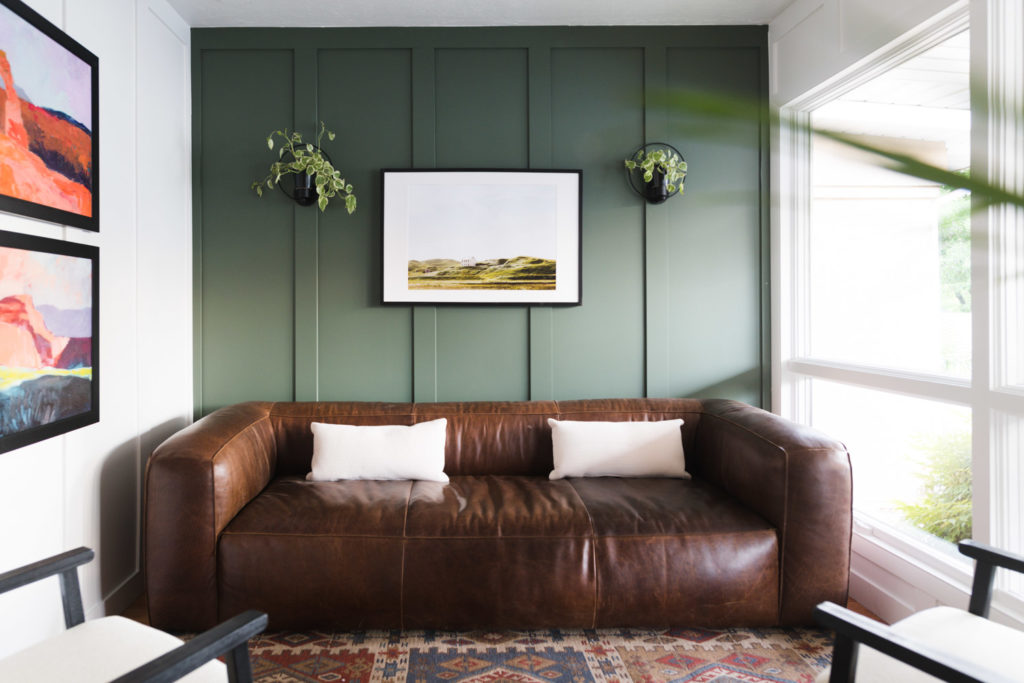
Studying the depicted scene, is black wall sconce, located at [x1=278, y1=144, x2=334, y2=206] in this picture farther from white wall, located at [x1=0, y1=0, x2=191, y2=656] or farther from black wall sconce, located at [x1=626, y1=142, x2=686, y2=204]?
black wall sconce, located at [x1=626, y1=142, x2=686, y2=204]

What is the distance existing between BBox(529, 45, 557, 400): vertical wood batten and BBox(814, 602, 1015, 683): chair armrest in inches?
80.0

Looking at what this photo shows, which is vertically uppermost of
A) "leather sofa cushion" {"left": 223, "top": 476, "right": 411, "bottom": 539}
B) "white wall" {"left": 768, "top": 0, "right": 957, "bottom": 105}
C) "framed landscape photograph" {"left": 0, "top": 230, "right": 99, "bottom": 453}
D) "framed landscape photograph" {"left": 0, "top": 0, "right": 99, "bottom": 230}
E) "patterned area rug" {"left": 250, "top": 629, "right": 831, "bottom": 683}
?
"white wall" {"left": 768, "top": 0, "right": 957, "bottom": 105}

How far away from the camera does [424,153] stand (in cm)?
301

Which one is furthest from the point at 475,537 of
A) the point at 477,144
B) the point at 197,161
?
the point at 197,161

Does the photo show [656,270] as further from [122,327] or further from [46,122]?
[46,122]

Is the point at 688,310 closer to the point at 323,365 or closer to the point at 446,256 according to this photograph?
the point at 446,256

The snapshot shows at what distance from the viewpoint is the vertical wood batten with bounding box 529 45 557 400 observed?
119 inches

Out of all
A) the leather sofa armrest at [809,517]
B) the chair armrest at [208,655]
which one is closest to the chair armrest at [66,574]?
the chair armrest at [208,655]

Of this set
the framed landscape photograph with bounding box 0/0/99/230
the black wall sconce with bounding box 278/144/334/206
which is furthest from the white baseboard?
the framed landscape photograph with bounding box 0/0/99/230

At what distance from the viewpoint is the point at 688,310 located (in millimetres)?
3092

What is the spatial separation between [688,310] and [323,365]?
75.3 inches

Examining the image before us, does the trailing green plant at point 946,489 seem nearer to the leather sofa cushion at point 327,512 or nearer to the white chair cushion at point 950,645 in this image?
the white chair cushion at point 950,645

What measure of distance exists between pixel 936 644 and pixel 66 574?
196 centimetres

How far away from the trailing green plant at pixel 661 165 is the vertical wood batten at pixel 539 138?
17.5 inches
